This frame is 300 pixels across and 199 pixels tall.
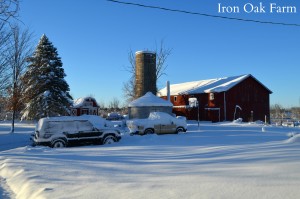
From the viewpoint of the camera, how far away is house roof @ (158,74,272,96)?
162 ft

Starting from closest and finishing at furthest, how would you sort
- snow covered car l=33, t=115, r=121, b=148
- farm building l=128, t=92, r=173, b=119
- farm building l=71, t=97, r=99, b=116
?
snow covered car l=33, t=115, r=121, b=148 < farm building l=128, t=92, r=173, b=119 < farm building l=71, t=97, r=99, b=116

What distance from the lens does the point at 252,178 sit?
24.1 ft

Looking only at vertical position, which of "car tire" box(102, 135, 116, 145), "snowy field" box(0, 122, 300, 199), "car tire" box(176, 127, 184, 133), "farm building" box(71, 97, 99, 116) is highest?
"farm building" box(71, 97, 99, 116)

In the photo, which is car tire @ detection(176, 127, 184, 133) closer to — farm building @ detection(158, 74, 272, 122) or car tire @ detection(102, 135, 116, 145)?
car tire @ detection(102, 135, 116, 145)

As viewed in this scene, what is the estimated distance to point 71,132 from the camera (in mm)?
18562

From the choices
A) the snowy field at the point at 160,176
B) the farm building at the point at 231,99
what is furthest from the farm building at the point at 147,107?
the snowy field at the point at 160,176

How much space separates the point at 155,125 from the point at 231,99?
1083 inches

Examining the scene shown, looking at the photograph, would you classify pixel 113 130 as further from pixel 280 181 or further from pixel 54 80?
pixel 54 80

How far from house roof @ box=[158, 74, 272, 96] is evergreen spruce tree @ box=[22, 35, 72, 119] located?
19.1 meters

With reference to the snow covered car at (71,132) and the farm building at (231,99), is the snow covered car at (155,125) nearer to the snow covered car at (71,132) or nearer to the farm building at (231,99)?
the snow covered car at (71,132)

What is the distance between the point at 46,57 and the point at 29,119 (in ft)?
24.2

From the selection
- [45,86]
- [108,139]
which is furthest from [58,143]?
[45,86]

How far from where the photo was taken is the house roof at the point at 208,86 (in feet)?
162

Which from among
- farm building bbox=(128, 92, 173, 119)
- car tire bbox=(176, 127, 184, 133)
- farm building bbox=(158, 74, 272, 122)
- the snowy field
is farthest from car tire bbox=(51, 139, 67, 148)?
farm building bbox=(158, 74, 272, 122)
